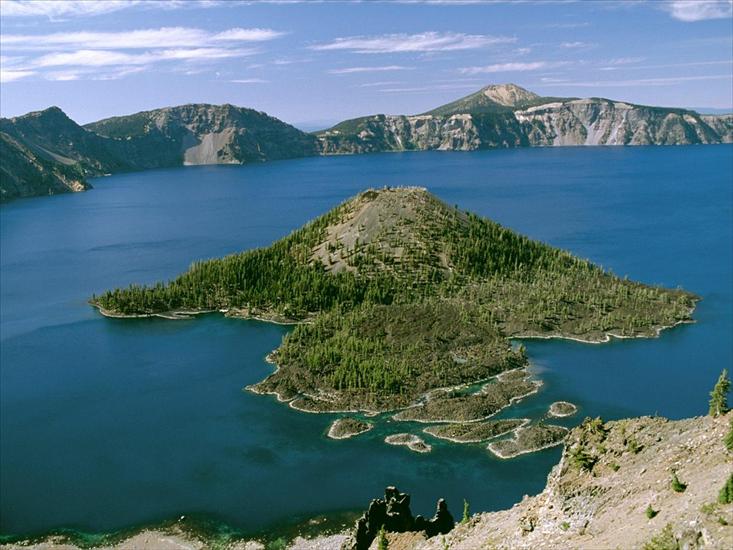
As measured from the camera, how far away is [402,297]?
122000mm

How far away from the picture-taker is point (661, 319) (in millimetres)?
112312

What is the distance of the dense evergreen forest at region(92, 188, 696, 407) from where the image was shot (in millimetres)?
94500

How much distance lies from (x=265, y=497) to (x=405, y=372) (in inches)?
1234

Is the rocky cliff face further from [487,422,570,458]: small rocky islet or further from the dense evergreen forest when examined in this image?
the dense evergreen forest

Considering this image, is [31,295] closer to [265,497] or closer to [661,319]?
[265,497]

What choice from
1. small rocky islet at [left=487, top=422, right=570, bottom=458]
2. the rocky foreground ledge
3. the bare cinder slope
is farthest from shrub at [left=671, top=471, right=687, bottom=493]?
the bare cinder slope

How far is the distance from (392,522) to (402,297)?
75.8 meters

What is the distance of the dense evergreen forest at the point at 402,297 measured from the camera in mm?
94500

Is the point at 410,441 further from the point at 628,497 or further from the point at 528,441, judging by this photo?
the point at 628,497

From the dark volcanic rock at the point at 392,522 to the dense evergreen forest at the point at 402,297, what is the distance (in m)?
36.8

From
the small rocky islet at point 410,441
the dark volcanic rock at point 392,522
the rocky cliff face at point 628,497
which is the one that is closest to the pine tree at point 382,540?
the dark volcanic rock at point 392,522

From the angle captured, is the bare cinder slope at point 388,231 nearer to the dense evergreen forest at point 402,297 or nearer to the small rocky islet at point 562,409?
the dense evergreen forest at point 402,297

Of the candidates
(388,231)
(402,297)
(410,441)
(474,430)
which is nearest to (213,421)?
(410,441)

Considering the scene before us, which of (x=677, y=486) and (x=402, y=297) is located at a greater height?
→ (x=677, y=486)
